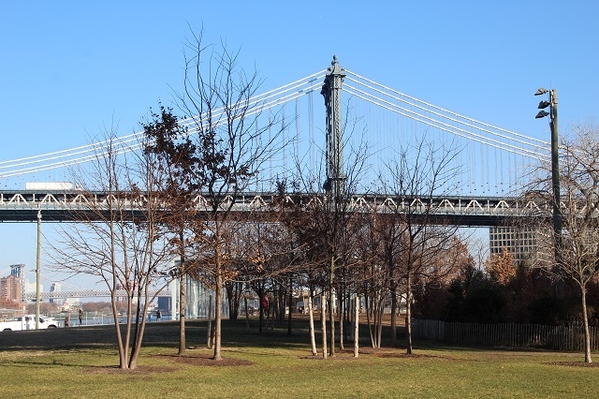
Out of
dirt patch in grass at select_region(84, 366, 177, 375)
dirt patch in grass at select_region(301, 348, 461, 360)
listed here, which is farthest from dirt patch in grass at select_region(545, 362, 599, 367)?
dirt patch in grass at select_region(84, 366, 177, 375)

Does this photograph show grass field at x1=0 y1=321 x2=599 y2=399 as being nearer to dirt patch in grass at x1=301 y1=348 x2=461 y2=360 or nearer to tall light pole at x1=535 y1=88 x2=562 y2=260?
dirt patch in grass at x1=301 y1=348 x2=461 y2=360

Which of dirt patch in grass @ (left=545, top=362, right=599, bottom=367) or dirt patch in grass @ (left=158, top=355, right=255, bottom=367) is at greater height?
dirt patch in grass @ (left=158, top=355, right=255, bottom=367)

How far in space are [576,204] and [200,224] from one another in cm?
1510

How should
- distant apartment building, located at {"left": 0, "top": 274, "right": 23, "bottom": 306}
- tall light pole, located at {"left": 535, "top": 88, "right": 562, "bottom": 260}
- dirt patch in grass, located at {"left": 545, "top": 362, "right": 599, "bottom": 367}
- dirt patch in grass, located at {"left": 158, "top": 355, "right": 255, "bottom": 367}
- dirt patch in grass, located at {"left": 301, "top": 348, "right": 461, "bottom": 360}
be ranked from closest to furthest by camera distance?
dirt patch in grass, located at {"left": 158, "top": 355, "right": 255, "bottom": 367} < dirt patch in grass, located at {"left": 545, "top": 362, "right": 599, "bottom": 367} < dirt patch in grass, located at {"left": 301, "top": 348, "right": 461, "bottom": 360} < tall light pole, located at {"left": 535, "top": 88, "right": 562, "bottom": 260} < distant apartment building, located at {"left": 0, "top": 274, "right": 23, "bottom": 306}

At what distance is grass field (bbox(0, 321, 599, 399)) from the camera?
15.4 m

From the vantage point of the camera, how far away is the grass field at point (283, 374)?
1539 cm

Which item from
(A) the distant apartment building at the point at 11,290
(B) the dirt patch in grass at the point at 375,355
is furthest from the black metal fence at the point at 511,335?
(A) the distant apartment building at the point at 11,290

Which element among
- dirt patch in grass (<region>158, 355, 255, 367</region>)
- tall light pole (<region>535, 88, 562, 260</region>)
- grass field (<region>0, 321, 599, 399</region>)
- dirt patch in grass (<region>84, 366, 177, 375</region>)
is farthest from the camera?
tall light pole (<region>535, 88, 562, 260</region>)

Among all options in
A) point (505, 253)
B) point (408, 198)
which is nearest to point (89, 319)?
point (505, 253)

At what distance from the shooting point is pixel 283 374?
63.7 feet

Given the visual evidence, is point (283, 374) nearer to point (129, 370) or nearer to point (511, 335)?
point (129, 370)

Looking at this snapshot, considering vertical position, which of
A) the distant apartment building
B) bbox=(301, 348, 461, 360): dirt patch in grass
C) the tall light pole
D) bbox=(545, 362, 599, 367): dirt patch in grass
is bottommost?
bbox=(301, 348, 461, 360): dirt patch in grass

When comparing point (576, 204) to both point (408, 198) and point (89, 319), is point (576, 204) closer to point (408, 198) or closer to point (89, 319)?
point (408, 198)

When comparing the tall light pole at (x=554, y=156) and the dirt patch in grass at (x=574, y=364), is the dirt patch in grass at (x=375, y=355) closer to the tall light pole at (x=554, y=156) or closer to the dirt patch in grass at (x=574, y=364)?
the dirt patch in grass at (x=574, y=364)
